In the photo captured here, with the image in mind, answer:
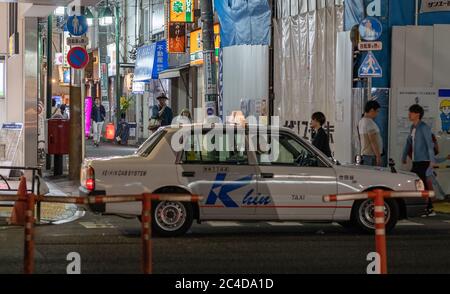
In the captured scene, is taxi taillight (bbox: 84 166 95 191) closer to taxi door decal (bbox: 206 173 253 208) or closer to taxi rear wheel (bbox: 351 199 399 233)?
taxi door decal (bbox: 206 173 253 208)

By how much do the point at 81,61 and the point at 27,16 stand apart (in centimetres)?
264

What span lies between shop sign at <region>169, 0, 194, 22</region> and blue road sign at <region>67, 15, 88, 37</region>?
40.4 ft

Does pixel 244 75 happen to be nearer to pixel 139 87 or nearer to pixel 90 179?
pixel 90 179

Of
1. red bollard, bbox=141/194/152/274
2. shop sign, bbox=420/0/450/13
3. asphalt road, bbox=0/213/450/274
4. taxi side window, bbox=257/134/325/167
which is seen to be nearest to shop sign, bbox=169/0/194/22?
shop sign, bbox=420/0/450/13

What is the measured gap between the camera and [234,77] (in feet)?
78.6

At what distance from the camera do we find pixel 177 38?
32312 mm

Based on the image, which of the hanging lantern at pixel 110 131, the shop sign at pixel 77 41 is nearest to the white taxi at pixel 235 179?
the shop sign at pixel 77 41

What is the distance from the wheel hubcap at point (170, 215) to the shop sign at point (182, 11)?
20.0 metres

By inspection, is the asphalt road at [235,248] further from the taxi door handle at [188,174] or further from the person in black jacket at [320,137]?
the person in black jacket at [320,137]

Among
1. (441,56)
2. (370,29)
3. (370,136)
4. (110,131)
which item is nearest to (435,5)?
(441,56)

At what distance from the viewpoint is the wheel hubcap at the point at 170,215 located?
11812mm

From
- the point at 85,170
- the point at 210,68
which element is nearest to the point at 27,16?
the point at 210,68
